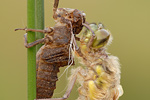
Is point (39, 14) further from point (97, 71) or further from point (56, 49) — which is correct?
point (97, 71)

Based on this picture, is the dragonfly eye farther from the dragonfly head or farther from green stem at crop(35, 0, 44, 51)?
green stem at crop(35, 0, 44, 51)

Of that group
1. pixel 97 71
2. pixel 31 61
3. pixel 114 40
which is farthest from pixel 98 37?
pixel 114 40

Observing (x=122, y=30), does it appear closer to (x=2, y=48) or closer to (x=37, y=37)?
(x=2, y=48)

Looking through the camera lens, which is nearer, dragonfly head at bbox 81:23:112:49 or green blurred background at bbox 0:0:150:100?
dragonfly head at bbox 81:23:112:49

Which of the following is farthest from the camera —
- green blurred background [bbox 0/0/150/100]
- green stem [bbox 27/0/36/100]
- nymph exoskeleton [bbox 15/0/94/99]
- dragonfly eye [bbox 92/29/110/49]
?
green blurred background [bbox 0/0/150/100]

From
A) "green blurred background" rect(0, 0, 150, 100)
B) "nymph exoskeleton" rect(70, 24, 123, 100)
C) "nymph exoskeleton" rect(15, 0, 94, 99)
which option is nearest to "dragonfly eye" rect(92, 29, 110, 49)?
"nymph exoskeleton" rect(70, 24, 123, 100)

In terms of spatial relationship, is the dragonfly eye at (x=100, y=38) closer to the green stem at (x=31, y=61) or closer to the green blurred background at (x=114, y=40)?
the green stem at (x=31, y=61)

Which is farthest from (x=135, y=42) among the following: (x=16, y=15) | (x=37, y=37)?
(x=37, y=37)
